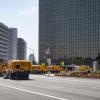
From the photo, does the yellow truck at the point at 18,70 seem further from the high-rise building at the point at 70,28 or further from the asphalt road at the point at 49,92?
the high-rise building at the point at 70,28

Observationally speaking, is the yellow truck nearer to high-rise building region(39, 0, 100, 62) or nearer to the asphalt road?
the asphalt road

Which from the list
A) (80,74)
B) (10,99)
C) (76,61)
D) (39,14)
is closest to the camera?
(10,99)

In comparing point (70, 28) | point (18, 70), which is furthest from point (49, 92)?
point (70, 28)

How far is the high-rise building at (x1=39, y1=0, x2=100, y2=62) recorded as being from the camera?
598 feet

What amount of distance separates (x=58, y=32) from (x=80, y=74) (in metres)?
129

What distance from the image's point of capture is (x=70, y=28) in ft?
606

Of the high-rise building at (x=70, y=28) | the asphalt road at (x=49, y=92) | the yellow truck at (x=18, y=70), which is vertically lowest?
the asphalt road at (x=49, y=92)

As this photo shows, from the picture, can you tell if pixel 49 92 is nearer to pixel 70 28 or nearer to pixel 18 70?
pixel 18 70

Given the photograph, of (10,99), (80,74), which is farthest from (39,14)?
(10,99)

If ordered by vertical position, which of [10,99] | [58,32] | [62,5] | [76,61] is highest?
[62,5]

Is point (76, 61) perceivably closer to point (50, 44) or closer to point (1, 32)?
point (50, 44)

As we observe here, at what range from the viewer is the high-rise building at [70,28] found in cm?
18225

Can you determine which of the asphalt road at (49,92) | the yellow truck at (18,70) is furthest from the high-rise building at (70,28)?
the asphalt road at (49,92)

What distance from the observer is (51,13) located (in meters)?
192
